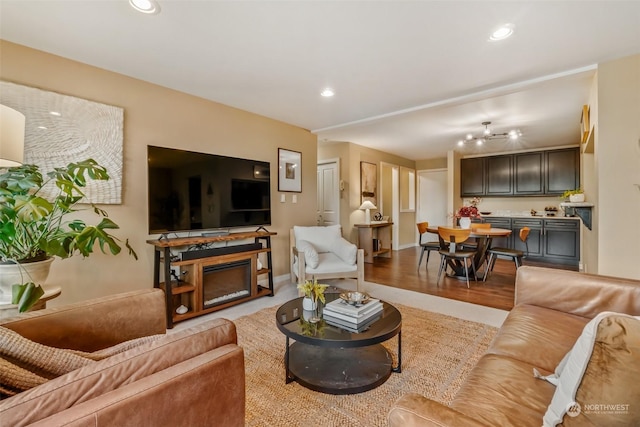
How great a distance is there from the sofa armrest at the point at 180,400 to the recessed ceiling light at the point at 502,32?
2576 mm

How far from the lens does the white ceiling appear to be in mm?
1813

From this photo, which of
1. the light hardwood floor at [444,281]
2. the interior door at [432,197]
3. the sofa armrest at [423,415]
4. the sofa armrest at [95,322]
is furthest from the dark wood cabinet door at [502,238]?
the sofa armrest at [95,322]

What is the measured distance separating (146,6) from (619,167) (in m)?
3.80

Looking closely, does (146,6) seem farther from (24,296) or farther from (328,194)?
(328,194)

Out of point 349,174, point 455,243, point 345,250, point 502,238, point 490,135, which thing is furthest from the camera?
point 502,238

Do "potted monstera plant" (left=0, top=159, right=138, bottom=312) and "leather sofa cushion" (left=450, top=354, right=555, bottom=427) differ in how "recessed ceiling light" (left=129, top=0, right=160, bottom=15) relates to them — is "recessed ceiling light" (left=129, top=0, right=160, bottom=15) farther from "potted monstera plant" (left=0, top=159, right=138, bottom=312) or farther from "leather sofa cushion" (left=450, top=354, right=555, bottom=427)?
"leather sofa cushion" (left=450, top=354, right=555, bottom=427)

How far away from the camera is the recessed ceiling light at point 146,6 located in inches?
67.7

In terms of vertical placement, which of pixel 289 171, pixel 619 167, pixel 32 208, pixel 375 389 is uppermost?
pixel 289 171

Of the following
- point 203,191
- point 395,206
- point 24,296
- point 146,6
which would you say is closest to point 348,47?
point 146,6

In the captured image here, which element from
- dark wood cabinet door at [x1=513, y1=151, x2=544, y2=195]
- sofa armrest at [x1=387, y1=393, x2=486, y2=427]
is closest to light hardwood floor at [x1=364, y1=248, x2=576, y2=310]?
dark wood cabinet door at [x1=513, y1=151, x2=544, y2=195]

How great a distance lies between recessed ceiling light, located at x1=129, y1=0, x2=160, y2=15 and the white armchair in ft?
8.04

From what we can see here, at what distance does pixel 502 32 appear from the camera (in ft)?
6.66

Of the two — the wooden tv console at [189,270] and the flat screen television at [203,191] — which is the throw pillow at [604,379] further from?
the flat screen television at [203,191]

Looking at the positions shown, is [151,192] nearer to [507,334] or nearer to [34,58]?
[34,58]
